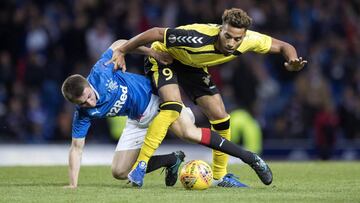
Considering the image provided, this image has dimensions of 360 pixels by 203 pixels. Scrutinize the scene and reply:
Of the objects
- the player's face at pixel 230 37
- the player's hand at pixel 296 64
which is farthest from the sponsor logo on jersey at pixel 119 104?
the player's hand at pixel 296 64

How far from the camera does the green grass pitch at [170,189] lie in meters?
9.05

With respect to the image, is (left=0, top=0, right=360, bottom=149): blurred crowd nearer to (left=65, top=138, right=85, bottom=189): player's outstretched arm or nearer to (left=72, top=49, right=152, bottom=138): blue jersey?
(left=72, top=49, right=152, bottom=138): blue jersey

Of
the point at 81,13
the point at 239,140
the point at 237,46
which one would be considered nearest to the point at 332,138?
the point at 239,140

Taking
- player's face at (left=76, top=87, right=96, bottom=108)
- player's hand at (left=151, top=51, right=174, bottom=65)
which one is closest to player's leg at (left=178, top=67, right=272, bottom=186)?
player's hand at (left=151, top=51, right=174, bottom=65)

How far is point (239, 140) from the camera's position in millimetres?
18984

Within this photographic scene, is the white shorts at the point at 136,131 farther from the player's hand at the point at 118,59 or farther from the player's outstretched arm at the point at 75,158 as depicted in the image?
the player's outstretched arm at the point at 75,158

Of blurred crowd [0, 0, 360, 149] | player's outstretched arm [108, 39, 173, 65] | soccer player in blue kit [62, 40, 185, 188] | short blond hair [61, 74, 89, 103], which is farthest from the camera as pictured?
blurred crowd [0, 0, 360, 149]

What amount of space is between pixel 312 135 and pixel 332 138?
669mm

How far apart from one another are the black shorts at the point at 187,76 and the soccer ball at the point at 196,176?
3.56 ft

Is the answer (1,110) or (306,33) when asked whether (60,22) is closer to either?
(1,110)

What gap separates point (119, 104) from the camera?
1028cm

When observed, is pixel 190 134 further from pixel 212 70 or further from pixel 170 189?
pixel 212 70

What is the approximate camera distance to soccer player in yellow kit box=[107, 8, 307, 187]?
10.0 m

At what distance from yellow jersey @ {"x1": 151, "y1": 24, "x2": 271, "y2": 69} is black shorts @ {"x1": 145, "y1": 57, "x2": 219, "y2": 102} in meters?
0.20
